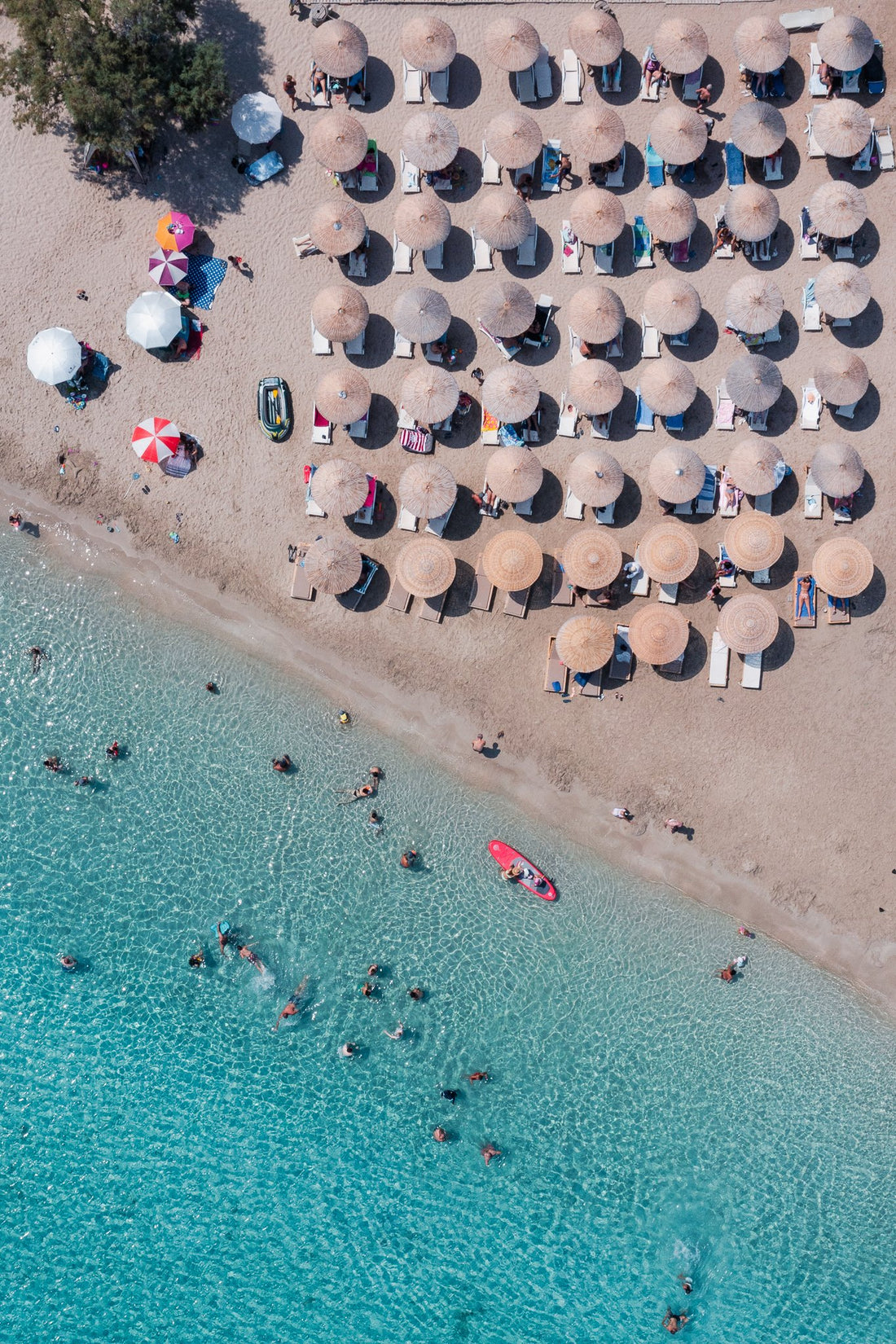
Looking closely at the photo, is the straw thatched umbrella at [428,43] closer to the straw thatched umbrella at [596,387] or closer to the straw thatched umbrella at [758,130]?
the straw thatched umbrella at [758,130]

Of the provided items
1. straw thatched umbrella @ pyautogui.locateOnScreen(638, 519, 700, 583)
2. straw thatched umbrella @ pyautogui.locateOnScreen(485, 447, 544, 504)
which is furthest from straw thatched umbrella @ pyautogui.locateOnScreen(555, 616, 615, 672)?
straw thatched umbrella @ pyautogui.locateOnScreen(485, 447, 544, 504)

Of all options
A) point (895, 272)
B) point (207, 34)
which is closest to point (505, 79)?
point (207, 34)

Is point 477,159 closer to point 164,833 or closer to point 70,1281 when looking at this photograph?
point 164,833

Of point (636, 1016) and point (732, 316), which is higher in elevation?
point (732, 316)

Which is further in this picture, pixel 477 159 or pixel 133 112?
pixel 477 159

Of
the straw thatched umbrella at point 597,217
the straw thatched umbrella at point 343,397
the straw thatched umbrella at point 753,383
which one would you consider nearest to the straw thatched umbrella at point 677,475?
the straw thatched umbrella at point 753,383

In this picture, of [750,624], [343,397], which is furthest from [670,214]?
[750,624]

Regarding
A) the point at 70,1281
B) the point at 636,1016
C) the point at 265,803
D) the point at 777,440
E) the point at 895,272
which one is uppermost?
the point at 895,272
